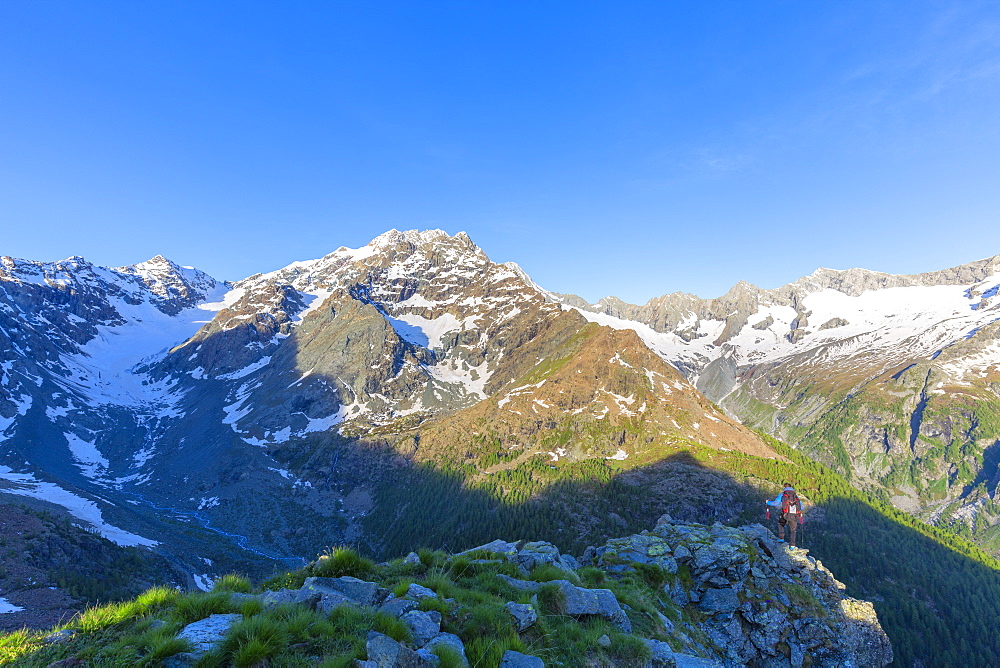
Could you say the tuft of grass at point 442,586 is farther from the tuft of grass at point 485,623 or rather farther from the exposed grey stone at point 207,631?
the exposed grey stone at point 207,631

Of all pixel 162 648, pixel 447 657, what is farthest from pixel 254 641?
pixel 447 657

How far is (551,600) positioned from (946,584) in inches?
6544

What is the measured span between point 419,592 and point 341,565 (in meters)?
3.44

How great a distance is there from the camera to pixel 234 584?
10820mm

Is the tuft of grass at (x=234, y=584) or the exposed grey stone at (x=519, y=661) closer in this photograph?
the exposed grey stone at (x=519, y=661)

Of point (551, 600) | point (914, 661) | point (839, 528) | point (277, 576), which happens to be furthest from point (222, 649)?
point (839, 528)

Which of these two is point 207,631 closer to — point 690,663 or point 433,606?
point 433,606

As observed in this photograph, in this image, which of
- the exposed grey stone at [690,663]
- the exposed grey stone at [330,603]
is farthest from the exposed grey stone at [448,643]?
the exposed grey stone at [690,663]

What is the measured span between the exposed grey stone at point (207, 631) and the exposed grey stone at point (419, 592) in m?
4.03

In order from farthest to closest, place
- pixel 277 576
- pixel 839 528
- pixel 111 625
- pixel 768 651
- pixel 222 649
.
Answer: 1. pixel 839 528
2. pixel 768 651
3. pixel 277 576
4. pixel 111 625
5. pixel 222 649

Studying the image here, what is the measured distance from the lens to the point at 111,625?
786cm

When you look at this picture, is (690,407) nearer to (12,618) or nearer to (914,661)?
(914,661)

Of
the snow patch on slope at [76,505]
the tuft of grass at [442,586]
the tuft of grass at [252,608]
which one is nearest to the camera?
the tuft of grass at [252,608]

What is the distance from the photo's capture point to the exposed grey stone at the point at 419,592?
34.9 ft
